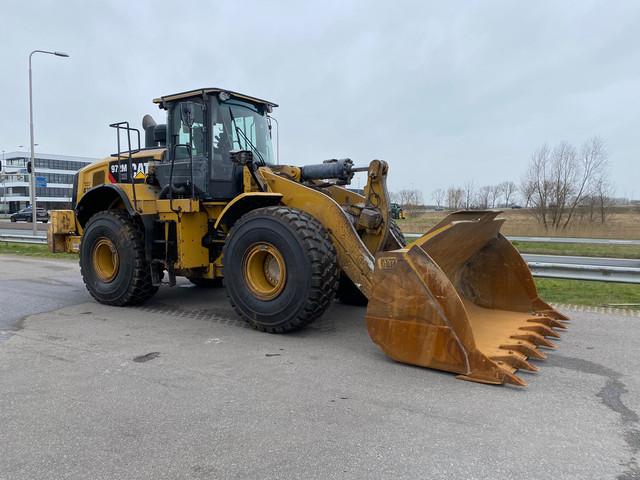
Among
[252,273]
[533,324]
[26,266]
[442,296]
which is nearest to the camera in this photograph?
[442,296]

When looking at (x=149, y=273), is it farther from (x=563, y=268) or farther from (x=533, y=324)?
(x=563, y=268)

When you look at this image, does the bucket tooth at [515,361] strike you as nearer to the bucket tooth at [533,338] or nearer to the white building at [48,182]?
the bucket tooth at [533,338]

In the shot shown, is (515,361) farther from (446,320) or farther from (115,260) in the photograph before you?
(115,260)

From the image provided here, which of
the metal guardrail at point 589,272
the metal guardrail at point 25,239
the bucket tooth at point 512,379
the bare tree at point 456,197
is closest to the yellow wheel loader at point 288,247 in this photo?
the bucket tooth at point 512,379

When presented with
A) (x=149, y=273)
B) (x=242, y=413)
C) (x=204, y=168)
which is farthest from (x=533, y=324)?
(x=149, y=273)

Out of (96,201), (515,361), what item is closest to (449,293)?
(515,361)

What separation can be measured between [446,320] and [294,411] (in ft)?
4.90

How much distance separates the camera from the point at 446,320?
438 cm

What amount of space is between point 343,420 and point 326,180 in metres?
4.37

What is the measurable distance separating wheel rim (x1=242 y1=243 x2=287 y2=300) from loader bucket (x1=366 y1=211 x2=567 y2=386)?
153cm

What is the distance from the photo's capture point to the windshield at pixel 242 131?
6875 millimetres

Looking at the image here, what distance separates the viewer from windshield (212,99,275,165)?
688cm

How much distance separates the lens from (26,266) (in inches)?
491

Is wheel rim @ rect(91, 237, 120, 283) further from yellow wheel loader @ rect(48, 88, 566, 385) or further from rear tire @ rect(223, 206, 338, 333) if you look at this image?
rear tire @ rect(223, 206, 338, 333)
